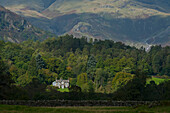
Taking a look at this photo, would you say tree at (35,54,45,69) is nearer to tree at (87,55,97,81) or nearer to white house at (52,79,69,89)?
white house at (52,79,69,89)

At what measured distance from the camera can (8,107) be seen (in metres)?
44.6

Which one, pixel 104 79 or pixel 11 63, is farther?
pixel 11 63

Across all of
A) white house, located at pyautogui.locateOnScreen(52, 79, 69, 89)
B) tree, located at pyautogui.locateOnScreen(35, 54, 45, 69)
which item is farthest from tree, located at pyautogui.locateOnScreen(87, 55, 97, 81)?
tree, located at pyautogui.locateOnScreen(35, 54, 45, 69)

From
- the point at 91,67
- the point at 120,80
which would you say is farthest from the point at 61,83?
the point at 120,80

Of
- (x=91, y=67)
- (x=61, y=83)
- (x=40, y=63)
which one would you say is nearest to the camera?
(x=61, y=83)

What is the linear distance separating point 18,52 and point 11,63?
726 inches

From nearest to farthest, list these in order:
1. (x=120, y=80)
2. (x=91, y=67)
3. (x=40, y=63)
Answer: (x=120, y=80) < (x=40, y=63) < (x=91, y=67)

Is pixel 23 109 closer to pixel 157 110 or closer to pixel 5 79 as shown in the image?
pixel 157 110

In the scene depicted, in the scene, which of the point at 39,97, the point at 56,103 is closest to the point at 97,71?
the point at 39,97

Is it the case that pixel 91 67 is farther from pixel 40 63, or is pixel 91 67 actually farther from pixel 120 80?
pixel 120 80

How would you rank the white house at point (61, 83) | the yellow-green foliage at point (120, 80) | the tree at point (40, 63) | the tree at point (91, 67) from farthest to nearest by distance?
the tree at point (40, 63) < the tree at point (91, 67) < the white house at point (61, 83) < the yellow-green foliage at point (120, 80)

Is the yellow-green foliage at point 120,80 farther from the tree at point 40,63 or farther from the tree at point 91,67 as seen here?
the tree at point 40,63

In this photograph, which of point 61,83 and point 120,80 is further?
Result: point 61,83

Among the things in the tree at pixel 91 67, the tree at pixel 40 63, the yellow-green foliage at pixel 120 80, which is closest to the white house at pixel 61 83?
the tree at pixel 91 67
